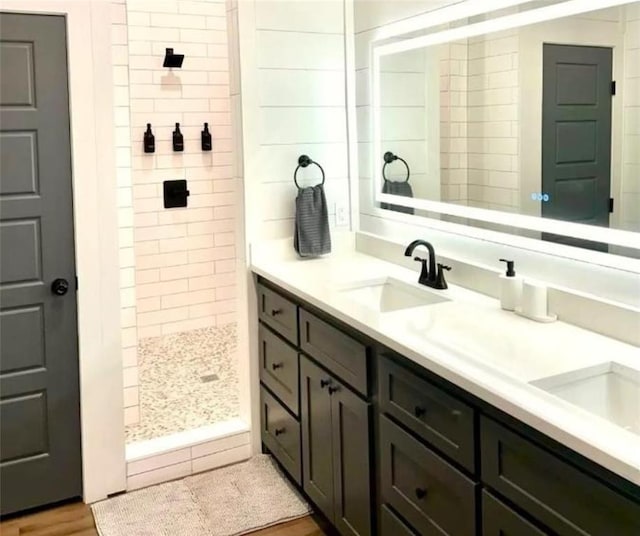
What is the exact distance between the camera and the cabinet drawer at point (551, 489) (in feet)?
4.11

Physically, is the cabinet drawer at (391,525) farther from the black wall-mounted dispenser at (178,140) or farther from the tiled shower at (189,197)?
the black wall-mounted dispenser at (178,140)

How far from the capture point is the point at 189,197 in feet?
15.6

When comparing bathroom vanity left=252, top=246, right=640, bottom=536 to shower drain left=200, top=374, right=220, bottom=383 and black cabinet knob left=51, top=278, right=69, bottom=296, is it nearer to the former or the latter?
black cabinet knob left=51, top=278, right=69, bottom=296

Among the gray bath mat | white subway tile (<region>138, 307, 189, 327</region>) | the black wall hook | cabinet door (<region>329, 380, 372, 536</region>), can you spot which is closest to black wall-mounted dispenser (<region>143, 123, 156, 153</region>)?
the black wall hook

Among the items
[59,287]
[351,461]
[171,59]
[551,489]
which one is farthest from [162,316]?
[551,489]

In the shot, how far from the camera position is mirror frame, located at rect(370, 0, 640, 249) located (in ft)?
6.48

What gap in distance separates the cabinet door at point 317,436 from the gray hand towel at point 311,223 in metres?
0.61

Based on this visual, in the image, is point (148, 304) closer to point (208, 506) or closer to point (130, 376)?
point (130, 376)

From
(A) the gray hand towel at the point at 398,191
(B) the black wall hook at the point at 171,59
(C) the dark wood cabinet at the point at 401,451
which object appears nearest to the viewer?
(C) the dark wood cabinet at the point at 401,451

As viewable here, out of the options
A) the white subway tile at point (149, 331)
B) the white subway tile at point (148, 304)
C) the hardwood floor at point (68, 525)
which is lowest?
the hardwood floor at point (68, 525)

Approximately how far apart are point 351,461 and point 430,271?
73 cm

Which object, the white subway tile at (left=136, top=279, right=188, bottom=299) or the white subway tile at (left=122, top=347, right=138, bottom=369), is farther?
the white subway tile at (left=136, top=279, right=188, bottom=299)

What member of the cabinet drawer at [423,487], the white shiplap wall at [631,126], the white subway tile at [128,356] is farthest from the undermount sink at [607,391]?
the white subway tile at [128,356]

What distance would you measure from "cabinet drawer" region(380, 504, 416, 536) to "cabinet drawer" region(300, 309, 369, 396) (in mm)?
358
